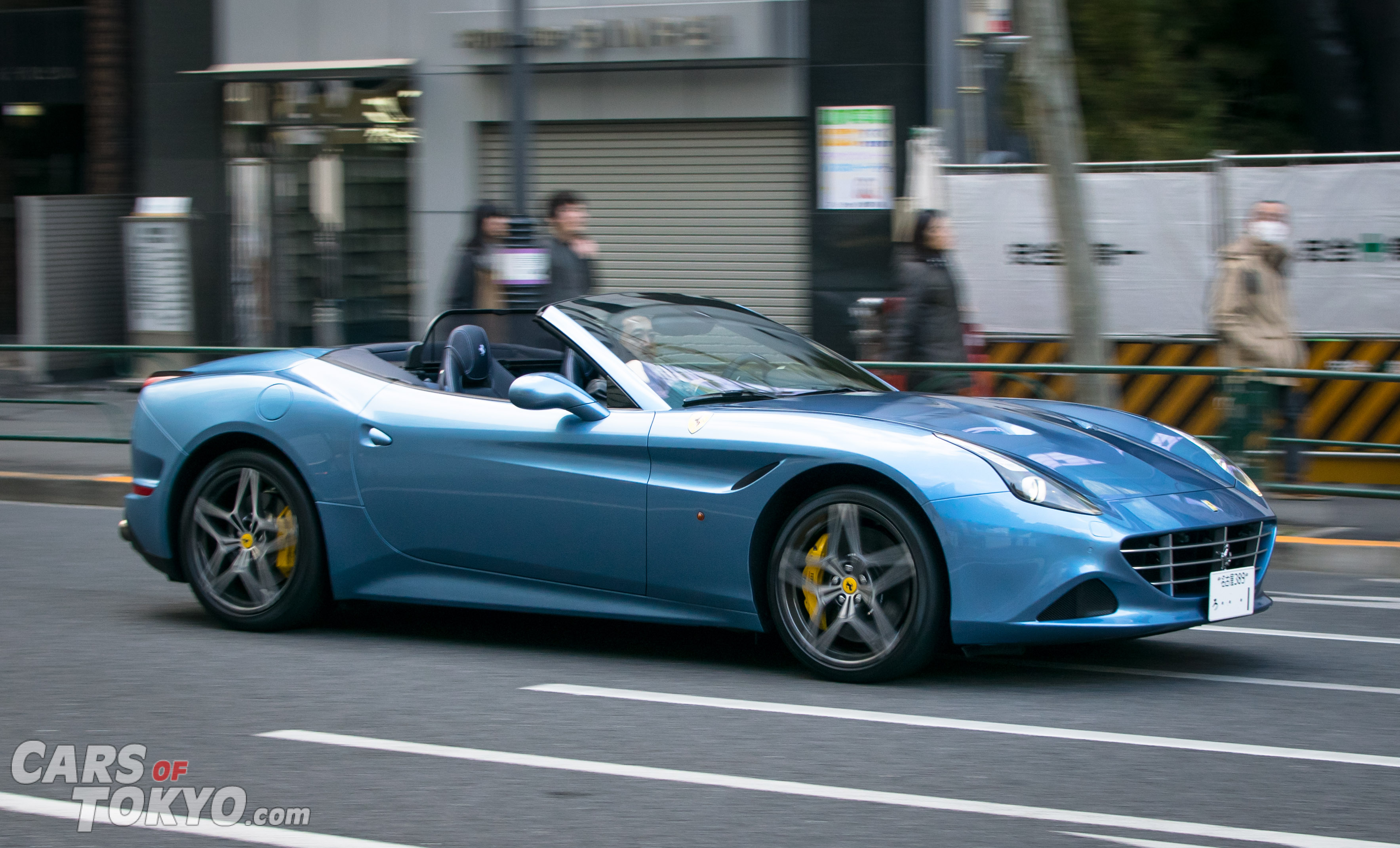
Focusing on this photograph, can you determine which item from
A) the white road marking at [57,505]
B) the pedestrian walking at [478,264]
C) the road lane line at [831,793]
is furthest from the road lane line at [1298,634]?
the white road marking at [57,505]

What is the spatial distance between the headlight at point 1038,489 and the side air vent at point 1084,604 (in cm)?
23

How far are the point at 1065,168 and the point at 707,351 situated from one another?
452 cm

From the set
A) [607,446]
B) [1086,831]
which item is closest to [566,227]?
[607,446]

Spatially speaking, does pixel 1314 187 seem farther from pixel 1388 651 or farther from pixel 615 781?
pixel 615 781

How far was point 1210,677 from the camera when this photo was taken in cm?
552

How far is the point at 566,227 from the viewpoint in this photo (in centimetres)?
1033

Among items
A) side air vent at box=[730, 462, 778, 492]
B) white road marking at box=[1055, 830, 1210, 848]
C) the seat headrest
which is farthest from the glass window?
white road marking at box=[1055, 830, 1210, 848]

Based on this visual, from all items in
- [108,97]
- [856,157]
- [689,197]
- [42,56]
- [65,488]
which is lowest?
[65,488]

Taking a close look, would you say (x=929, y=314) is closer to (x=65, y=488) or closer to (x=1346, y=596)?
(x=1346, y=596)

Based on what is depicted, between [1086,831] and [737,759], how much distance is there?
1.05 meters

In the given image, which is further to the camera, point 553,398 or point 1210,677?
point 553,398

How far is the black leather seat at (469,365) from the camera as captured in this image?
634 cm

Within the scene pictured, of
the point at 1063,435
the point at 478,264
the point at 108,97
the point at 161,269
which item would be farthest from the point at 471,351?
the point at 108,97

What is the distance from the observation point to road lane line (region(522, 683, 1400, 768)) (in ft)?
14.8
